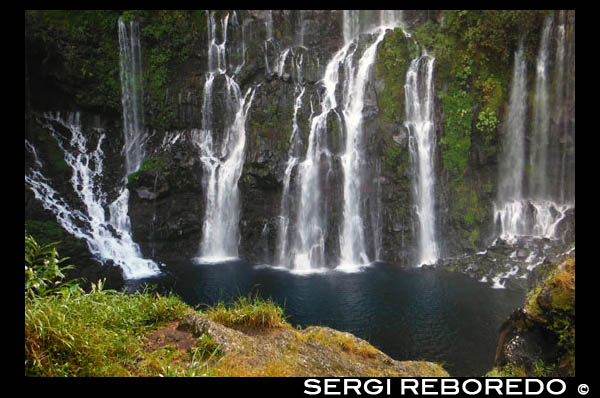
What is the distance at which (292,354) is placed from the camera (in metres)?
4.60

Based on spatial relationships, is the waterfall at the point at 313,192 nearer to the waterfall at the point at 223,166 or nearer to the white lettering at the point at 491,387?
the waterfall at the point at 223,166

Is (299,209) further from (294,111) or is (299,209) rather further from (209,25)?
(209,25)

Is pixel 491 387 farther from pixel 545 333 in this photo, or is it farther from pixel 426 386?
pixel 545 333

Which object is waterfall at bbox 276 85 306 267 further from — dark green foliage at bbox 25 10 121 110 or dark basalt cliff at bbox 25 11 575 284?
dark green foliage at bbox 25 10 121 110

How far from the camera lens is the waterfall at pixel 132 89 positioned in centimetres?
1988

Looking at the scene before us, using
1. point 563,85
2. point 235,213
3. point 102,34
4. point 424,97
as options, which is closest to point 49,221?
point 235,213

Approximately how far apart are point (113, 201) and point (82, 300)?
1564 centimetres

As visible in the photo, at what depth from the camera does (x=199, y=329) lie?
436cm

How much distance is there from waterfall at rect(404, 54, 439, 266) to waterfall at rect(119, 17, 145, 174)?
13.4m

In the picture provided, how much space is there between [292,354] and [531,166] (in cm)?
1796

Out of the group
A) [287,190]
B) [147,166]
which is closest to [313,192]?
[287,190]

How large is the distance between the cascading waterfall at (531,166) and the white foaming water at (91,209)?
16.3 meters

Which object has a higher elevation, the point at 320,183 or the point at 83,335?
the point at 320,183

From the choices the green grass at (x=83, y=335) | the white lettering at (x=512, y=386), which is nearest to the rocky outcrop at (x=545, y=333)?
the white lettering at (x=512, y=386)
